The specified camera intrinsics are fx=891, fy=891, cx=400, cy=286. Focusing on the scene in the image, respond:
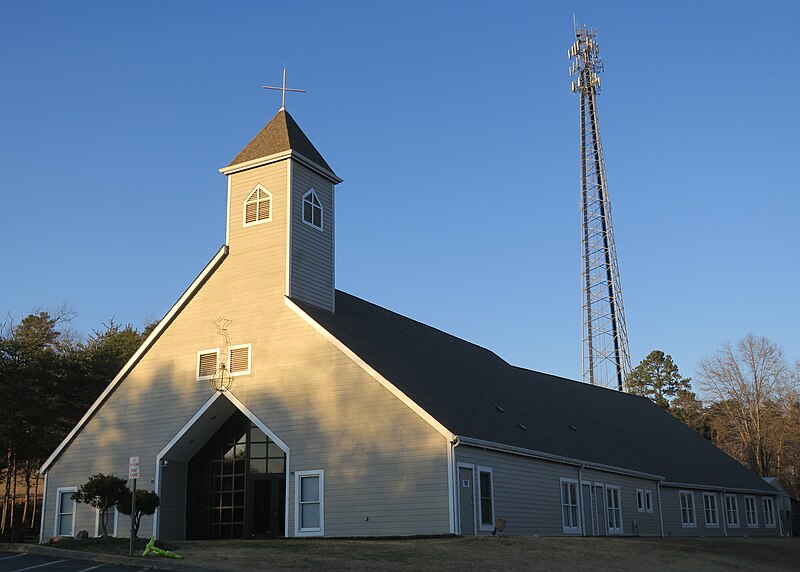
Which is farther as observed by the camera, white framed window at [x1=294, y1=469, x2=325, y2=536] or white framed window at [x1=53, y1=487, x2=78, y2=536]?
white framed window at [x1=53, y1=487, x2=78, y2=536]

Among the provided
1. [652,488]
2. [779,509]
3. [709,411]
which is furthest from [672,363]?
[652,488]

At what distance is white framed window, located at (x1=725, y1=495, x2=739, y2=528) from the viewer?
1774 inches

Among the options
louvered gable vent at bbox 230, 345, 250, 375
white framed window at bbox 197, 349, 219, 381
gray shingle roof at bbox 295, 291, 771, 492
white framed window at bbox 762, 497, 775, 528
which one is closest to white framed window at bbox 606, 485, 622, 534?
gray shingle roof at bbox 295, 291, 771, 492

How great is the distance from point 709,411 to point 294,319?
54225 millimetres

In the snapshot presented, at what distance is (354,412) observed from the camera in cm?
2703

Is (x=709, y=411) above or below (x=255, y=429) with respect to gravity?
above

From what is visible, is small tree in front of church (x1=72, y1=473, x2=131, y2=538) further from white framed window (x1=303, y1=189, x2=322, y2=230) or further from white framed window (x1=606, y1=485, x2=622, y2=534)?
white framed window (x1=606, y1=485, x2=622, y2=534)

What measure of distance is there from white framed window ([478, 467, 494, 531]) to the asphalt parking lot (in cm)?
1073

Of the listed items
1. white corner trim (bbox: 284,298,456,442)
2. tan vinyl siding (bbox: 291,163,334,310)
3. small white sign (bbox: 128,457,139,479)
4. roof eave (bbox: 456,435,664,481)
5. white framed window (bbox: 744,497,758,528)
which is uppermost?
tan vinyl siding (bbox: 291,163,334,310)

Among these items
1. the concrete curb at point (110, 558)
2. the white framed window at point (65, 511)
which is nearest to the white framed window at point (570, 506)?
the concrete curb at point (110, 558)

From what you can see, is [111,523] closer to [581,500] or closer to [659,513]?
[581,500]

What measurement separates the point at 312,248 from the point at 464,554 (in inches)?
542

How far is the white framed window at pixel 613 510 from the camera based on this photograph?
34375 mm

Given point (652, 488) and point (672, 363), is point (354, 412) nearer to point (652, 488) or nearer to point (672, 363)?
point (652, 488)
